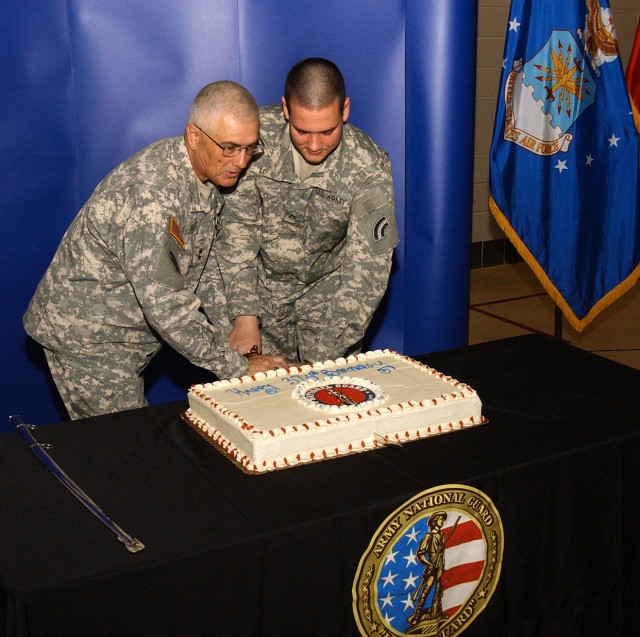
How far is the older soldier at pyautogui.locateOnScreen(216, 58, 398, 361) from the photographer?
7.79 feet

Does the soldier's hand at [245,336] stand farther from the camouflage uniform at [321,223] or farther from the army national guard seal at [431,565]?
the army national guard seal at [431,565]

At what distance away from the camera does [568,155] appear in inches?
140

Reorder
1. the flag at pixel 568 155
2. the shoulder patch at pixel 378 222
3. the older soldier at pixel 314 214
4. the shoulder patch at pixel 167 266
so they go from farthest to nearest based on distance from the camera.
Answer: the flag at pixel 568 155
the shoulder patch at pixel 378 222
the older soldier at pixel 314 214
the shoulder patch at pixel 167 266

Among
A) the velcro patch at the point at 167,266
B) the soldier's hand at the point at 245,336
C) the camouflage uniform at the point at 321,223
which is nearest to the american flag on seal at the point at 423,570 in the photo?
the velcro patch at the point at 167,266

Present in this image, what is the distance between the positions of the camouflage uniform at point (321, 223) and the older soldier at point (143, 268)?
0.19m

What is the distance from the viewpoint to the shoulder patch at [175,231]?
2.04 m

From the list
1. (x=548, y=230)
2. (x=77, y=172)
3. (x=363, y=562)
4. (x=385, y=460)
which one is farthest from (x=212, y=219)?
(x=548, y=230)

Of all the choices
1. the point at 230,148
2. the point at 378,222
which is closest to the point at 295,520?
the point at 230,148

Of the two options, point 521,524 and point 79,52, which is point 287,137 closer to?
point 79,52

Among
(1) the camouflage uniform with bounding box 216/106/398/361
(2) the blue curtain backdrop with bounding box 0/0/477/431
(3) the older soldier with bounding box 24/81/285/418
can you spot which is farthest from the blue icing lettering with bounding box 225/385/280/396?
(2) the blue curtain backdrop with bounding box 0/0/477/431

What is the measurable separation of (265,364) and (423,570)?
79 centimetres

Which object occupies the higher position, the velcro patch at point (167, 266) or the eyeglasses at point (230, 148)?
the eyeglasses at point (230, 148)

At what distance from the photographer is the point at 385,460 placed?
5.26ft

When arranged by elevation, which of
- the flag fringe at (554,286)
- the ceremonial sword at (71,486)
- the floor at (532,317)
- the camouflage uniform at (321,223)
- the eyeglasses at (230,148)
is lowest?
the floor at (532,317)
